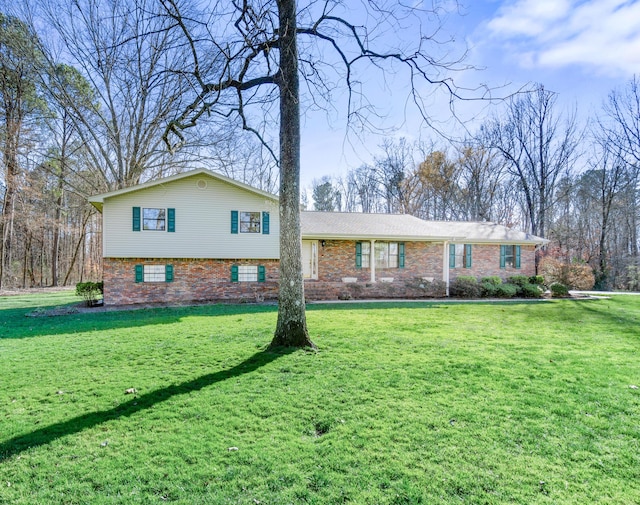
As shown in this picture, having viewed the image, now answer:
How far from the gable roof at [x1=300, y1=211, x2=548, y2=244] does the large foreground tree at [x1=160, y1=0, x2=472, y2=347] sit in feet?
29.5

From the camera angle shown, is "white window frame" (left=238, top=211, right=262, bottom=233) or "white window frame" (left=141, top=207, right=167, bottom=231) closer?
"white window frame" (left=141, top=207, right=167, bottom=231)

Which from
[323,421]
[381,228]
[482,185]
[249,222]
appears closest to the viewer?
[323,421]

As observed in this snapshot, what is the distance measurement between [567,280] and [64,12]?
87.0 feet

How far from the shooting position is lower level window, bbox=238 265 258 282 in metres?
14.9

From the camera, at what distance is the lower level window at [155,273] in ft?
45.8

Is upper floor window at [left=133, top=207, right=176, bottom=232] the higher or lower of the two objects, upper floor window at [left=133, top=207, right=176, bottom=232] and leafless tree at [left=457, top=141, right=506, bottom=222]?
the lower

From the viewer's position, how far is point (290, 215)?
240 inches

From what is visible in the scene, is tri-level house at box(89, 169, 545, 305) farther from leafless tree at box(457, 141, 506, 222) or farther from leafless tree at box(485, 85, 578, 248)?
leafless tree at box(457, 141, 506, 222)

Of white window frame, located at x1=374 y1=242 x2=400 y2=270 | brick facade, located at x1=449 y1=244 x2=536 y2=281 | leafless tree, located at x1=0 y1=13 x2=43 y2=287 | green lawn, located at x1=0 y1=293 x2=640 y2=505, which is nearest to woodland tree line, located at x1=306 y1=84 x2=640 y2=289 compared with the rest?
brick facade, located at x1=449 y1=244 x2=536 y2=281

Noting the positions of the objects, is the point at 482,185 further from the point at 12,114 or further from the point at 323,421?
the point at 12,114

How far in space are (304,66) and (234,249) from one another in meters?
9.53

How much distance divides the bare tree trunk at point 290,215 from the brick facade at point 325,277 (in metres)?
8.66

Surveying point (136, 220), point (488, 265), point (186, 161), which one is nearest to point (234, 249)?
point (136, 220)

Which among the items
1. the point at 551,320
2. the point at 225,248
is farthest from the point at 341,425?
the point at 225,248
